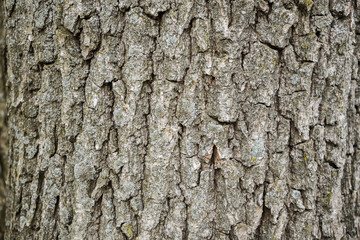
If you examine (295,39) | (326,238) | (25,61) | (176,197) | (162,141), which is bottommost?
(326,238)

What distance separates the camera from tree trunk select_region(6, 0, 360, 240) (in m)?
1.07

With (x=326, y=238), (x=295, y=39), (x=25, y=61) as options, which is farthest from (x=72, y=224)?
(x=295, y=39)

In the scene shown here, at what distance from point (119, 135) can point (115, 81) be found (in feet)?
Result: 0.75

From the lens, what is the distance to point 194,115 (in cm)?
108

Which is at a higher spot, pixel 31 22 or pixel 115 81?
pixel 31 22

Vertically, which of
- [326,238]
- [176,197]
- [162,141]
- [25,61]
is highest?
[25,61]

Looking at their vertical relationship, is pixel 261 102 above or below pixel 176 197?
above

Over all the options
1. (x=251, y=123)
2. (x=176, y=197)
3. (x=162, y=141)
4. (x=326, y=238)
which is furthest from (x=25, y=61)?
(x=326, y=238)

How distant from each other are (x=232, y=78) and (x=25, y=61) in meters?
0.97

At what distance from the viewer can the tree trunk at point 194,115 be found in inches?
42.3

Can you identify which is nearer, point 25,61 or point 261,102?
point 261,102

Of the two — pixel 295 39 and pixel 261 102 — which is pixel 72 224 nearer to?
pixel 261 102

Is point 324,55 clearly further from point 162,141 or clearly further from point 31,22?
point 31,22

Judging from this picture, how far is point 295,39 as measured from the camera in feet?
3.65
